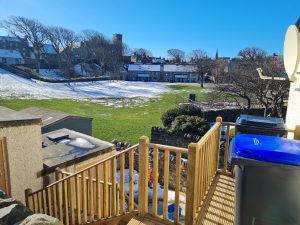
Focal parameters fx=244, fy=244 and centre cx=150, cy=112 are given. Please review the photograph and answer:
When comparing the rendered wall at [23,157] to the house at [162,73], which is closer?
the rendered wall at [23,157]

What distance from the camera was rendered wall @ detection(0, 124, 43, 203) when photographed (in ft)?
17.0

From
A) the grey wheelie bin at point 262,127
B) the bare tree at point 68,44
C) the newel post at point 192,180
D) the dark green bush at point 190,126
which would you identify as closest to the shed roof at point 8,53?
the bare tree at point 68,44

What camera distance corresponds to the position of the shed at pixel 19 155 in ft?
16.6

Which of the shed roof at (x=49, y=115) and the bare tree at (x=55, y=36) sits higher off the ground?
the bare tree at (x=55, y=36)

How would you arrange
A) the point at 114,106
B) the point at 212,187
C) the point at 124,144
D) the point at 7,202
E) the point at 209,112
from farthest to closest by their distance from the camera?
1. the point at 114,106
2. the point at 209,112
3. the point at 124,144
4. the point at 212,187
5. the point at 7,202

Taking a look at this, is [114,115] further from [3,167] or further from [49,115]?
[3,167]

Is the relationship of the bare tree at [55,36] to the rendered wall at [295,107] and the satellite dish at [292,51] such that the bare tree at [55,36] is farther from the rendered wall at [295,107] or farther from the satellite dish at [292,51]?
the satellite dish at [292,51]

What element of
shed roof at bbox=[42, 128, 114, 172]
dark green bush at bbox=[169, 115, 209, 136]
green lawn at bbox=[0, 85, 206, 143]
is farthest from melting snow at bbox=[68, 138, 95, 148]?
dark green bush at bbox=[169, 115, 209, 136]

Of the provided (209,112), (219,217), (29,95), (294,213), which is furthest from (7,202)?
(29,95)

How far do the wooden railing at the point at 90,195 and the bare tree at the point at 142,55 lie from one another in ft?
229

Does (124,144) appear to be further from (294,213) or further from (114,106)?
(114,106)

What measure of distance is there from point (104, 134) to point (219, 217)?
11829 mm

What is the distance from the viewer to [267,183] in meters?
2.02

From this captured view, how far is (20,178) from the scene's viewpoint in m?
5.44
